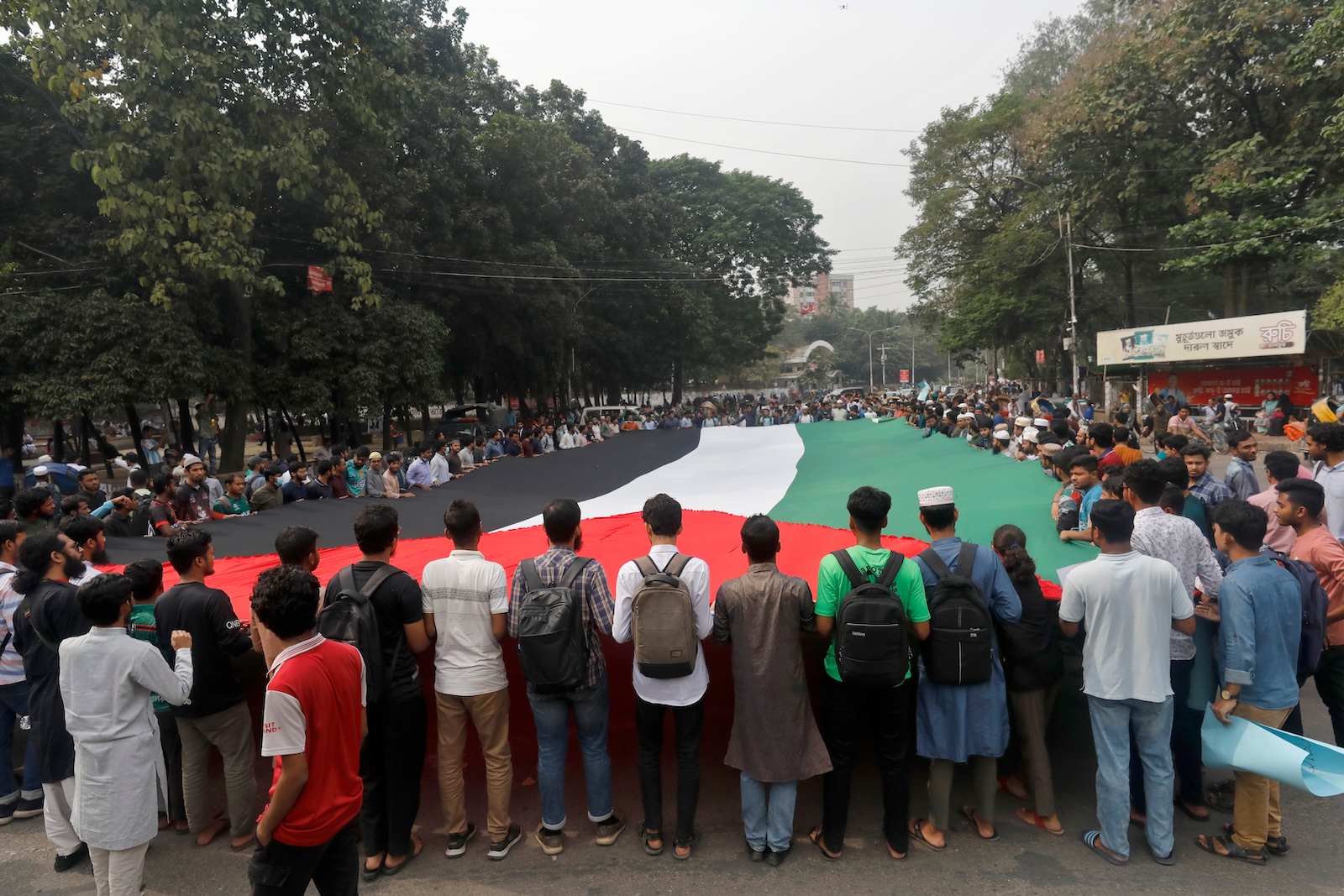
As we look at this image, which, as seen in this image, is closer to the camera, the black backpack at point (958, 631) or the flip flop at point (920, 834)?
the black backpack at point (958, 631)

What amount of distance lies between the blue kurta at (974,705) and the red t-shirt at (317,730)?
6.85ft

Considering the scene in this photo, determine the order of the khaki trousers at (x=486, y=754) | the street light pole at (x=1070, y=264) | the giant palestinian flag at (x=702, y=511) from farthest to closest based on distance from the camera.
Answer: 1. the street light pole at (x=1070, y=264)
2. the giant palestinian flag at (x=702, y=511)
3. the khaki trousers at (x=486, y=754)

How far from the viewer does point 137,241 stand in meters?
11.0

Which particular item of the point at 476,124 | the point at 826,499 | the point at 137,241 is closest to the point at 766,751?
the point at 826,499

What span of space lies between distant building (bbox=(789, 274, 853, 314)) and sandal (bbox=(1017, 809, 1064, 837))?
94142 millimetres

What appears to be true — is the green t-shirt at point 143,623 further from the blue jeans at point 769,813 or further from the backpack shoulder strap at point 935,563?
the backpack shoulder strap at point 935,563

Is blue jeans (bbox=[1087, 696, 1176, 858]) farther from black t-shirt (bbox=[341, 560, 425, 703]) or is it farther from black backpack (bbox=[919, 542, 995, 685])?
black t-shirt (bbox=[341, 560, 425, 703])

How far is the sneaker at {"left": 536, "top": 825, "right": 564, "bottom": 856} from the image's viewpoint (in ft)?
10.4

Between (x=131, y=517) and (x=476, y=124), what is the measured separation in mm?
17423

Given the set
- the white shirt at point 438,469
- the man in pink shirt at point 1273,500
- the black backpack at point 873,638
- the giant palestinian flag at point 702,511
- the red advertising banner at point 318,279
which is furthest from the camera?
the red advertising banner at point 318,279

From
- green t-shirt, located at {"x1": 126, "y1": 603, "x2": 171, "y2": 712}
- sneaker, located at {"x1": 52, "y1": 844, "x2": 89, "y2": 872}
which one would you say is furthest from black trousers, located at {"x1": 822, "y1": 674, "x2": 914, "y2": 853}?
sneaker, located at {"x1": 52, "y1": 844, "x2": 89, "y2": 872}

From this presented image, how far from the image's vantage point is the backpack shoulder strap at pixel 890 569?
2.89 m

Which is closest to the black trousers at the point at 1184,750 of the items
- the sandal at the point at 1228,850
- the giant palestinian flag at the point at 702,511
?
the sandal at the point at 1228,850

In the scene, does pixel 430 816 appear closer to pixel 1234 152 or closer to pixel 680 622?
pixel 680 622
